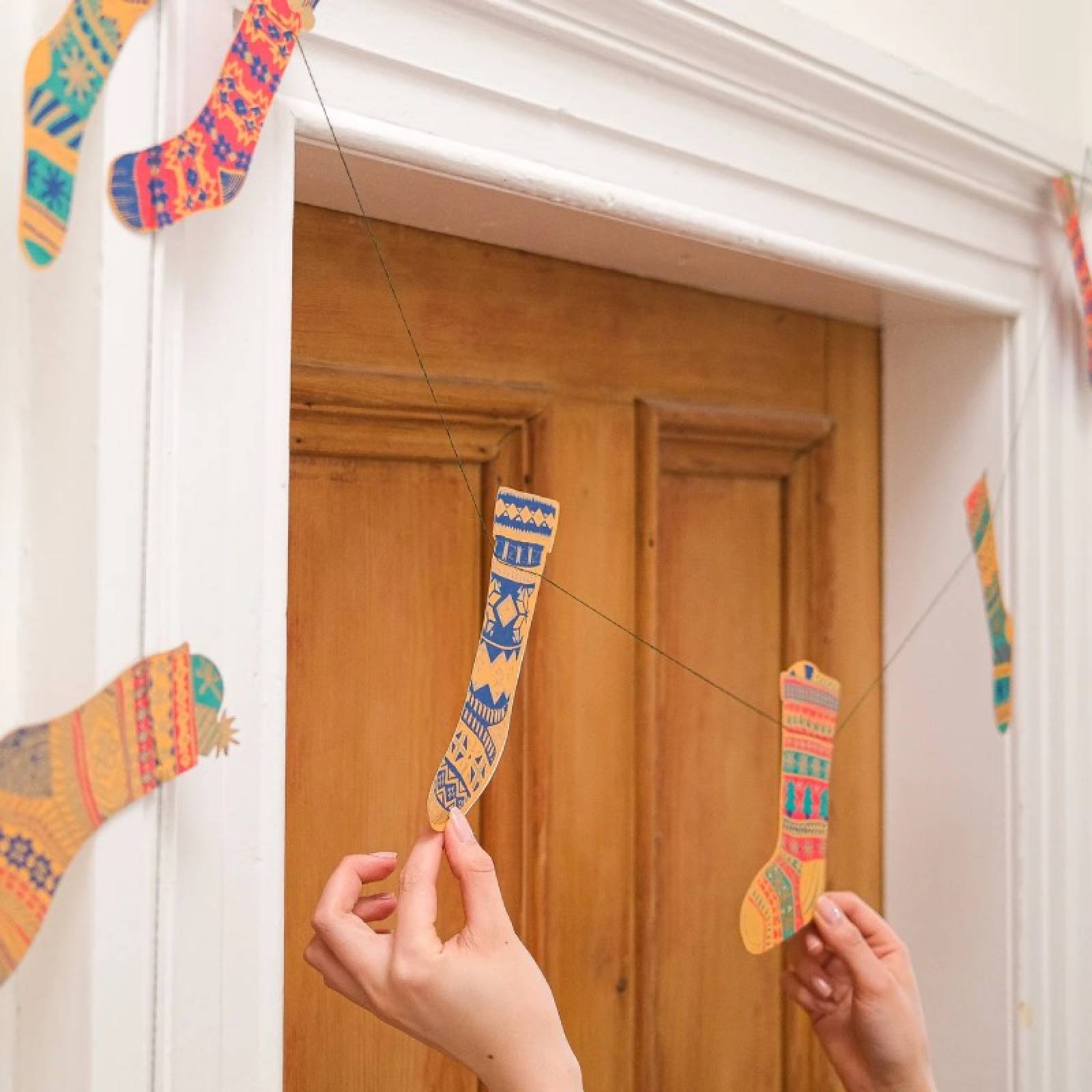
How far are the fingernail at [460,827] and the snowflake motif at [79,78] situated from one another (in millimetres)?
393

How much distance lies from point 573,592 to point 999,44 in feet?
2.26

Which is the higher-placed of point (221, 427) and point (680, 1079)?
point (221, 427)

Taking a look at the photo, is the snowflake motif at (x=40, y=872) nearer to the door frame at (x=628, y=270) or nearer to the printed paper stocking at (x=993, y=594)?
the door frame at (x=628, y=270)

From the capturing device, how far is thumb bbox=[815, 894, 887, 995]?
2.67 feet

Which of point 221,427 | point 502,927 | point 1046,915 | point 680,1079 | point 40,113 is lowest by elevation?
point 680,1079

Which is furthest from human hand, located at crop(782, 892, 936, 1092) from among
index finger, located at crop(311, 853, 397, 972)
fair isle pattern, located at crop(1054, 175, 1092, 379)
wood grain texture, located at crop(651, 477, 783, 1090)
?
fair isle pattern, located at crop(1054, 175, 1092, 379)

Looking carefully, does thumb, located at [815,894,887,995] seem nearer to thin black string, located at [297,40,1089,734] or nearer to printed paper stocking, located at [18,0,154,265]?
thin black string, located at [297,40,1089,734]

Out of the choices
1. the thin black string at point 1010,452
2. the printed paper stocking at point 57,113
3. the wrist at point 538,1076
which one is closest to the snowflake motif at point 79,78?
the printed paper stocking at point 57,113

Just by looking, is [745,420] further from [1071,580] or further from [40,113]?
[40,113]

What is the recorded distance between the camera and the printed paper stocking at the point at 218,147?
1.72 ft

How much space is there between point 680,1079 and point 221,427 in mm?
740

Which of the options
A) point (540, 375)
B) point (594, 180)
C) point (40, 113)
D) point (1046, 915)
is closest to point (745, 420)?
point (540, 375)

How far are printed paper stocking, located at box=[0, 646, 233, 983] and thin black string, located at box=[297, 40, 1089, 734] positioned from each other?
203mm

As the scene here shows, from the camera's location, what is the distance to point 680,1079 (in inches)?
39.9
